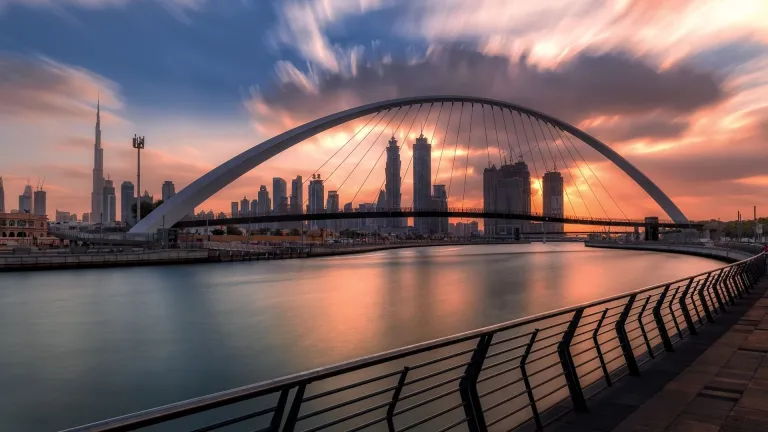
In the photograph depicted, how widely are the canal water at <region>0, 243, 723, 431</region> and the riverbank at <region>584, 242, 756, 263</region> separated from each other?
18183 millimetres

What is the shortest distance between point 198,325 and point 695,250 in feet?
279

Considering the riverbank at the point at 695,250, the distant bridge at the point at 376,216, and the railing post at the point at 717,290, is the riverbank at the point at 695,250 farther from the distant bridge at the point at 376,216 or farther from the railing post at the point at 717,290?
the railing post at the point at 717,290

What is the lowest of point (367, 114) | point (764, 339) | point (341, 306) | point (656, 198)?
point (341, 306)

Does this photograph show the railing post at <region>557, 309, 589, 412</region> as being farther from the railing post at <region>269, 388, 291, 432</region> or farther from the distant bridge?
the distant bridge

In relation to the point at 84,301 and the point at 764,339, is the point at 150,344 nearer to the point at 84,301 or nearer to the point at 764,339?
the point at 84,301

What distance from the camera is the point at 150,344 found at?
18.9m

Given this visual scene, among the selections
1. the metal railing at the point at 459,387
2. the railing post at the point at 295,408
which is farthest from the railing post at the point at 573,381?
the railing post at the point at 295,408

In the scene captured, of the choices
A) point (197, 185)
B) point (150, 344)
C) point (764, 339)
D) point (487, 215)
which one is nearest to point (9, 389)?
point (150, 344)

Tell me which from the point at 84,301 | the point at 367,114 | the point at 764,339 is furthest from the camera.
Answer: the point at 367,114

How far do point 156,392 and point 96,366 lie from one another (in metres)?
4.09

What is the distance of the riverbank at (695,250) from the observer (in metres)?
54.8

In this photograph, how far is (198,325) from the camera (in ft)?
76.8

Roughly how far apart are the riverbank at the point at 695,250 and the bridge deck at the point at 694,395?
43.3 m

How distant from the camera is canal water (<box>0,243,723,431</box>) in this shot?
13109 mm
